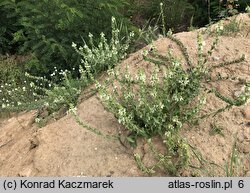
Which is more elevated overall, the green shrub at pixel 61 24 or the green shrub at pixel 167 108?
the green shrub at pixel 167 108

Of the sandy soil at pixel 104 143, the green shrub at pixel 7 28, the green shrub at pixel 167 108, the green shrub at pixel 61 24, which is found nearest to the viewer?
the green shrub at pixel 167 108

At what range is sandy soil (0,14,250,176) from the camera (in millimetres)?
3709

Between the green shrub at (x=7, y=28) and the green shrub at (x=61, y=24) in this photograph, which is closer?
the green shrub at (x=61, y=24)

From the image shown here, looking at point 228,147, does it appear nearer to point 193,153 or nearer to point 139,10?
point 193,153

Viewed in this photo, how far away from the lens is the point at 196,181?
3.38m

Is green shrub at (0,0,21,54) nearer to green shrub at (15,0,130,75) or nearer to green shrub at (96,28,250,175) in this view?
green shrub at (15,0,130,75)

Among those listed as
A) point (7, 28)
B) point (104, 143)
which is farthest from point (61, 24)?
point (104, 143)

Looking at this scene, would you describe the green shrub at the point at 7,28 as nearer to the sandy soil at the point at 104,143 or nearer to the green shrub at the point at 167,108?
the sandy soil at the point at 104,143

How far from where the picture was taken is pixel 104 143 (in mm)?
3898

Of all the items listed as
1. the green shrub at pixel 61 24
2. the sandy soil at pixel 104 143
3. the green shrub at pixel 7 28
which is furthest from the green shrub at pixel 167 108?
the green shrub at pixel 7 28

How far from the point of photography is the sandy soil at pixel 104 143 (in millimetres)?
3709

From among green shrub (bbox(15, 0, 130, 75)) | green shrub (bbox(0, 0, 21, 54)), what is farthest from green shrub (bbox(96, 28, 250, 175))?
green shrub (bbox(0, 0, 21, 54))

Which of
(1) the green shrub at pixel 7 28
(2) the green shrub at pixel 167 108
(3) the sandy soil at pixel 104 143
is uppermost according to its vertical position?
(2) the green shrub at pixel 167 108

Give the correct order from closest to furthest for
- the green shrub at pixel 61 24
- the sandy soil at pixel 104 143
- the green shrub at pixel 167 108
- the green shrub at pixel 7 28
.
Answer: the green shrub at pixel 167 108, the sandy soil at pixel 104 143, the green shrub at pixel 61 24, the green shrub at pixel 7 28
